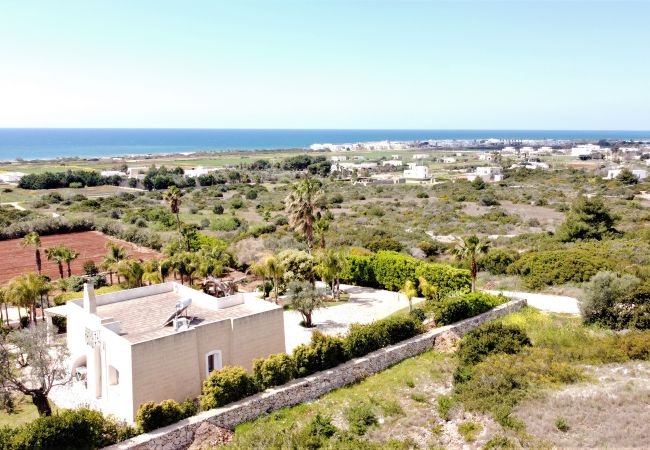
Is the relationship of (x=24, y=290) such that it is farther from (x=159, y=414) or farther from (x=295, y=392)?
(x=295, y=392)

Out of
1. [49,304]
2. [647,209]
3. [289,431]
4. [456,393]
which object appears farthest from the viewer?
[647,209]

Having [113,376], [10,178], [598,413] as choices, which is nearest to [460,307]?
[598,413]

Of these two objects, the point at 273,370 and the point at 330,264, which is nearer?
the point at 273,370

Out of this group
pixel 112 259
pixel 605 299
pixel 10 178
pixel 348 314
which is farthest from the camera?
pixel 10 178

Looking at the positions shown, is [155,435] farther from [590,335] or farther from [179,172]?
[179,172]

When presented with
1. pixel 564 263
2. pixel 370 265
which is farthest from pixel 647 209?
pixel 370 265

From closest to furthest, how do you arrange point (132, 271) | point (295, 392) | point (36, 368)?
point (36, 368)
point (295, 392)
point (132, 271)

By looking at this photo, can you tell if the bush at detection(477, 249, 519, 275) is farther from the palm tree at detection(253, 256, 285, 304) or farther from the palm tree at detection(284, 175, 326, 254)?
the palm tree at detection(253, 256, 285, 304)
